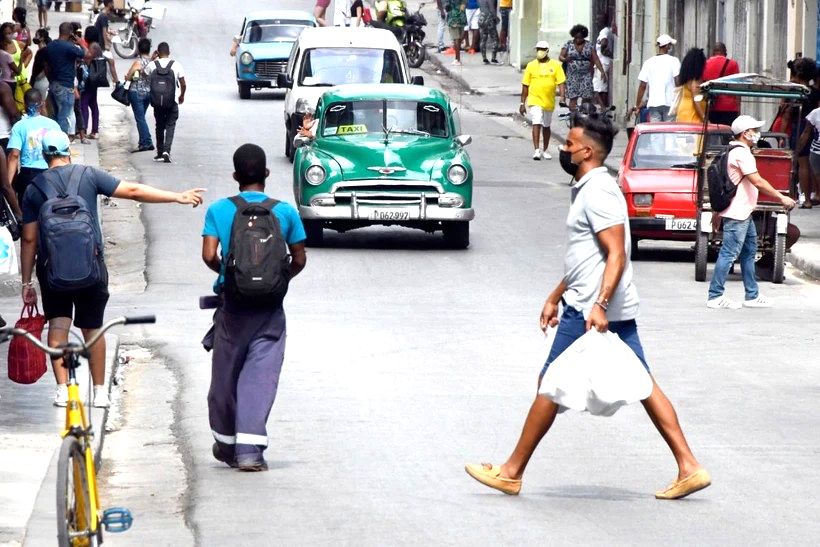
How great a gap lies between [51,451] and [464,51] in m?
39.6

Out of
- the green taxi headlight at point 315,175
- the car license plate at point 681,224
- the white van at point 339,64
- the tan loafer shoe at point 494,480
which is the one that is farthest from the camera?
the white van at point 339,64

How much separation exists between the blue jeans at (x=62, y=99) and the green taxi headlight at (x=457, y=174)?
28.1ft

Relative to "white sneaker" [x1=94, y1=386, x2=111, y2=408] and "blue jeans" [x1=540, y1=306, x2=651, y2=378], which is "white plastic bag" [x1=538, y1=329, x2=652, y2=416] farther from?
"white sneaker" [x1=94, y1=386, x2=111, y2=408]

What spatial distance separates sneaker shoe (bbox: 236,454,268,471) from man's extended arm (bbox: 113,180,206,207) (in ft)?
4.37

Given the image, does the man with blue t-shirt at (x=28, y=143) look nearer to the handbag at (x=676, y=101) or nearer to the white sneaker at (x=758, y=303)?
the white sneaker at (x=758, y=303)

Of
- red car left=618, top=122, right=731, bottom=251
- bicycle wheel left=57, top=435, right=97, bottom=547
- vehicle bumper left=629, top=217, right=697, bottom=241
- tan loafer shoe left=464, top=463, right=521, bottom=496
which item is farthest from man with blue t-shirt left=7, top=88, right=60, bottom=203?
bicycle wheel left=57, top=435, right=97, bottom=547

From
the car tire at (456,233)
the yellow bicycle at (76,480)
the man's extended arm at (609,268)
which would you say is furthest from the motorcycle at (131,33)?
the yellow bicycle at (76,480)

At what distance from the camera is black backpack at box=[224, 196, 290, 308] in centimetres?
920

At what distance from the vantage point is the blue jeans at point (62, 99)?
26.4m

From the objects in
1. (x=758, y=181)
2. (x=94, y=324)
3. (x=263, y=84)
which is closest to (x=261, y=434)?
(x=94, y=324)

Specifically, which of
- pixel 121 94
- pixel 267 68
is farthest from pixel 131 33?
pixel 121 94

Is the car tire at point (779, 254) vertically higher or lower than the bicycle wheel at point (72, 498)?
lower

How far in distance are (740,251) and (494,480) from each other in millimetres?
8297

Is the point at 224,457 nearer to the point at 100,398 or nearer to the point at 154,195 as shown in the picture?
the point at 154,195
